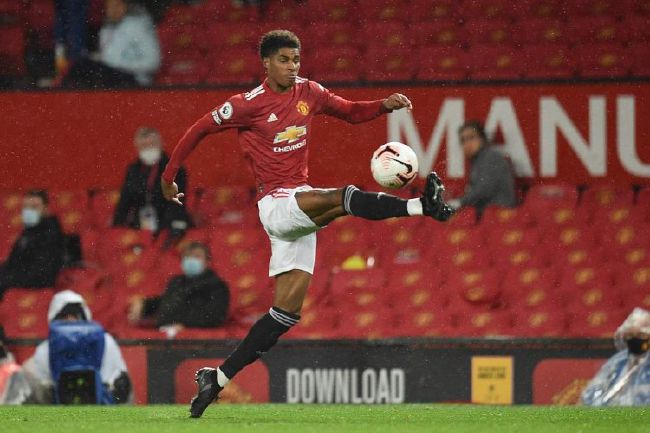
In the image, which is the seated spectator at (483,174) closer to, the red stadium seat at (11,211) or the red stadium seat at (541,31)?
the red stadium seat at (541,31)

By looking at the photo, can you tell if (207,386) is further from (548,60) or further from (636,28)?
(636,28)

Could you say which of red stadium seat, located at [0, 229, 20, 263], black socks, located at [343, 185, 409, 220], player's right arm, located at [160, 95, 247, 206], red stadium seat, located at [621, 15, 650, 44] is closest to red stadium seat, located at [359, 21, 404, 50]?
red stadium seat, located at [621, 15, 650, 44]

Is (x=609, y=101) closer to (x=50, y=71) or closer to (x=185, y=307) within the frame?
(x=185, y=307)

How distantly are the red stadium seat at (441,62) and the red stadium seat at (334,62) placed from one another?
0.52 m

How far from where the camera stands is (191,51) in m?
11.7

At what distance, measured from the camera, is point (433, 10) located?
38.3ft

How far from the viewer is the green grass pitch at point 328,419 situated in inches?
250

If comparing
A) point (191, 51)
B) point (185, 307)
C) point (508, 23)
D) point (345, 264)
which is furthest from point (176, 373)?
point (508, 23)

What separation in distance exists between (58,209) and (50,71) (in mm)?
1610

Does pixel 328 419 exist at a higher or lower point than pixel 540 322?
lower

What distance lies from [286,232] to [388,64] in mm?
4681

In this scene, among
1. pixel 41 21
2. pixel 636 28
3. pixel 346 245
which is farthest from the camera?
pixel 41 21

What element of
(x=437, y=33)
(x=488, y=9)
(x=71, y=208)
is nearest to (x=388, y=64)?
(x=437, y=33)

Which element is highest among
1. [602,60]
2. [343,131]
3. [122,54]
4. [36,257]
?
[122,54]
